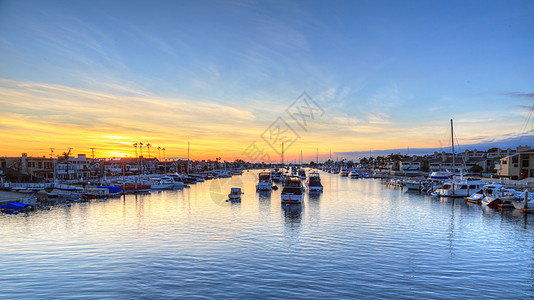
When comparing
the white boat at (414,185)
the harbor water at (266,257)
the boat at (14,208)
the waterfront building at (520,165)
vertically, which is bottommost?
the white boat at (414,185)

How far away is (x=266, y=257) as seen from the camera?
2148 cm

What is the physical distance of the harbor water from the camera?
16094mm

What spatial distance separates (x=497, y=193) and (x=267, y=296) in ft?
172

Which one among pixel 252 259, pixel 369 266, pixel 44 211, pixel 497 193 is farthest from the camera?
pixel 497 193

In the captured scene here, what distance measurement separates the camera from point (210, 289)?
16016mm

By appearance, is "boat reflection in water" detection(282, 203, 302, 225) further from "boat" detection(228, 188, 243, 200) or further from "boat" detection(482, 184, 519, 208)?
"boat" detection(482, 184, 519, 208)

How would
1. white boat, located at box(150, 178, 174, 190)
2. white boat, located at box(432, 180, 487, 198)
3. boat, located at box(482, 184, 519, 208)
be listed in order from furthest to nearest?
1. white boat, located at box(150, 178, 174, 190)
2. white boat, located at box(432, 180, 487, 198)
3. boat, located at box(482, 184, 519, 208)

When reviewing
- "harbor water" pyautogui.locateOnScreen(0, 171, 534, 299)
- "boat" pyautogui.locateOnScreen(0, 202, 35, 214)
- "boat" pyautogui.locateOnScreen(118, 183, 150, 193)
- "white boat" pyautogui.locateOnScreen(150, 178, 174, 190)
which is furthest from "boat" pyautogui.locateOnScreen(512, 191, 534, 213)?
"white boat" pyautogui.locateOnScreen(150, 178, 174, 190)

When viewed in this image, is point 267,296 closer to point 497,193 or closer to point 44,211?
point 44,211

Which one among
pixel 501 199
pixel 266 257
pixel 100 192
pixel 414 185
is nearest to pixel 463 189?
pixel 501 199

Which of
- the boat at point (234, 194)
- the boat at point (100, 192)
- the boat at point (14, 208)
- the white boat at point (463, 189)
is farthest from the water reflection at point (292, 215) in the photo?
the boat at point (100, 192)

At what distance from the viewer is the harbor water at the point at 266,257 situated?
16.1m

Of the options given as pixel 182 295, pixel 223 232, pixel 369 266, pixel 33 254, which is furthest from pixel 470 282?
pixel 33 254

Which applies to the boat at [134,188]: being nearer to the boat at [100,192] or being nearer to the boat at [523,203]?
the boat at [100,192]
